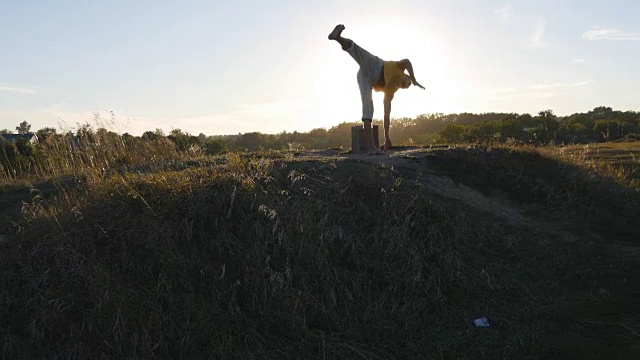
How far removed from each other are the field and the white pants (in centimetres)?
227

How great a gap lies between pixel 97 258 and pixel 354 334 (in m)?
2.05

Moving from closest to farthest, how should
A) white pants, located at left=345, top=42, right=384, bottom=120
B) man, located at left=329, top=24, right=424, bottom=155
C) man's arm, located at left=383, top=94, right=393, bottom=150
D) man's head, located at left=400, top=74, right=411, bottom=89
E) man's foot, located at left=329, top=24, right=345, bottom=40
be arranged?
1. man's foot, located at left=329, top=24, right=345, bottom=40
2. man, located at left=329, top=24, right=424, bottom=155
3. white pants, located at left=345, top=42, right=384, bottom=120
4. man's head, located at left=400, top=74, right=411, bottom=89
5. man's arm, located at left=383, top=94, right=393, bottom=150

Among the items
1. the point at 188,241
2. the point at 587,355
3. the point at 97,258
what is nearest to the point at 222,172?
the point at 188,241

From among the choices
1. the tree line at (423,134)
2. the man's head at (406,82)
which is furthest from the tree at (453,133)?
the man's head at (406,82)

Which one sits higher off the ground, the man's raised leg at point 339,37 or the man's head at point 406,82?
the man's raised leg at point 339,37

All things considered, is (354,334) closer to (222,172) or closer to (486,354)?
(486,354)

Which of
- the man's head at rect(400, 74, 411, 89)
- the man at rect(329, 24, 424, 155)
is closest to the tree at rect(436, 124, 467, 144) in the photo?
the man's head at rect(400, 74, 411, 89)

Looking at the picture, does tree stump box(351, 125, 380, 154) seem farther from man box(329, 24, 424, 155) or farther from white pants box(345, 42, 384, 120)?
white pants box(345, 42, 384, 120)

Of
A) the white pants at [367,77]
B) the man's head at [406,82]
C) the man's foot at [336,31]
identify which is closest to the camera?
the man's foot at [336,31]

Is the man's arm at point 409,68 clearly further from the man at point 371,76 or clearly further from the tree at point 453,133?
the tree at point 453,133

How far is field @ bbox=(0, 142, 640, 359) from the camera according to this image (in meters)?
3.77

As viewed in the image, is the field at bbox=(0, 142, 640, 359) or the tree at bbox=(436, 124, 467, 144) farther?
the tree at bbox=(436, 124, 467, 144)

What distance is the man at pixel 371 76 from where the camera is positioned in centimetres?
791

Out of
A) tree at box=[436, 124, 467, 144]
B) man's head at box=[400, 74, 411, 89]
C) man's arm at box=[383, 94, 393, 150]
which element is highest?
man's head at box=[400, 74, 411, 89]
